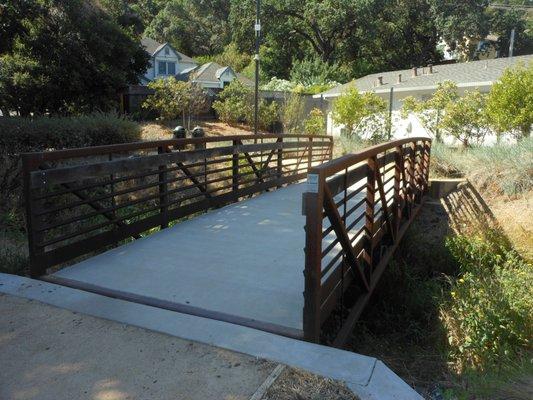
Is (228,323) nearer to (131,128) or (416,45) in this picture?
(131,128)

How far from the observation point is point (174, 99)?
2238 cm

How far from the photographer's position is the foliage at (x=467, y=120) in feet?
48.9

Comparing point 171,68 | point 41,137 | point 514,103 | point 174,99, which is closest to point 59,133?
point 41,137

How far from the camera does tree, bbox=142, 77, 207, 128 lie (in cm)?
2228

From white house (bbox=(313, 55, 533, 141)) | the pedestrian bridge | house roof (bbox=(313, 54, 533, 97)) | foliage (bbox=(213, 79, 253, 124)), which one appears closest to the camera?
the pedestrian bridge

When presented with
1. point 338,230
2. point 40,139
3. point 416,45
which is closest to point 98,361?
point 338,230

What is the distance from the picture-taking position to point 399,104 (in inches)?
928

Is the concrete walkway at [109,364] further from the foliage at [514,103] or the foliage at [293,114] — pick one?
the foliage at [293,114]

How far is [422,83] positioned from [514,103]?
10.6 m

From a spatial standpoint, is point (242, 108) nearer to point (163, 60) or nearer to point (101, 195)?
point (101, 195)

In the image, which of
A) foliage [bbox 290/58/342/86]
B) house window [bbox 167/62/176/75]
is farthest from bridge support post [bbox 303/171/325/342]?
house window [bbox 167/62/176/75]

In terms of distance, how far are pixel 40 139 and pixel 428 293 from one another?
8223mm

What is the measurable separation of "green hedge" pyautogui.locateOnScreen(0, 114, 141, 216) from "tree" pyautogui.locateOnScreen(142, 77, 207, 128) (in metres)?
9.92

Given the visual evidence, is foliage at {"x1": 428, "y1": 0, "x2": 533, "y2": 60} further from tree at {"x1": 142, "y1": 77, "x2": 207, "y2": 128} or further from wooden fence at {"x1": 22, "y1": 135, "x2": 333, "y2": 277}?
wooden fence at {"x1": 22, "y1": 135, "x2": 333, "y2": 277}
